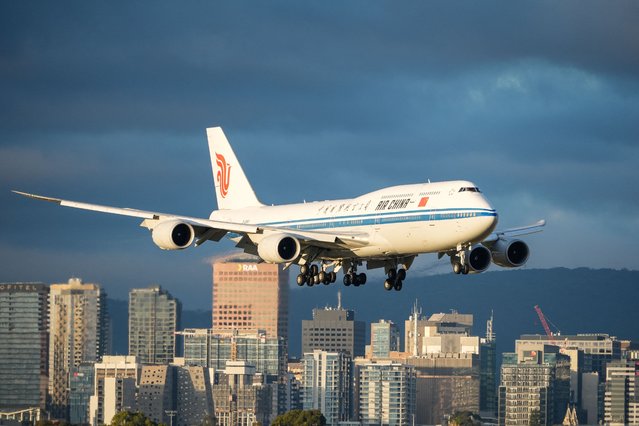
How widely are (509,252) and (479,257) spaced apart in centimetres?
273

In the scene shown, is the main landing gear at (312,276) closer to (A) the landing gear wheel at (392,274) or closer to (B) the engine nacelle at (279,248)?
(A) the landing gear wheel at (392,274)

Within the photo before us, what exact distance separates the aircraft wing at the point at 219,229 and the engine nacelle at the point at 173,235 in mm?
967

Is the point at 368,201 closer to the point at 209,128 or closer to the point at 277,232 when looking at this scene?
the point at 277,232

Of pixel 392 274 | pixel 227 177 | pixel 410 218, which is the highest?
pixel 227 177

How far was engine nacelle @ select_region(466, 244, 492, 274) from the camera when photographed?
10526 centimetres

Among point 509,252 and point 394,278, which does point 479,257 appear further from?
point 394,278

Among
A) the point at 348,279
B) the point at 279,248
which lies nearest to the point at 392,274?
the point at 348,279

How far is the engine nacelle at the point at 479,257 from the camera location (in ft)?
345

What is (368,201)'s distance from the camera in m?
105

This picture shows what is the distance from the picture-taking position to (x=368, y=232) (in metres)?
103

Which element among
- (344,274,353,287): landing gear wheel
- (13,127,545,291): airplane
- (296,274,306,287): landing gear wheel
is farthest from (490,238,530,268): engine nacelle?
(296,274,306,287): landing gear wheel

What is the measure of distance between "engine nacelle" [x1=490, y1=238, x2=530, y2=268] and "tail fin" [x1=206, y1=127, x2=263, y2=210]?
2373 centimetres

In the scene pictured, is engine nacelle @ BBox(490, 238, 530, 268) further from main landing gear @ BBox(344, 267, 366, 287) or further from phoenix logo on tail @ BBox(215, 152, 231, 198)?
phoenix logo on tail @ BBox(215, 152, 231, 198)

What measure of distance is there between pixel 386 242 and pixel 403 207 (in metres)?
A: 2.76
